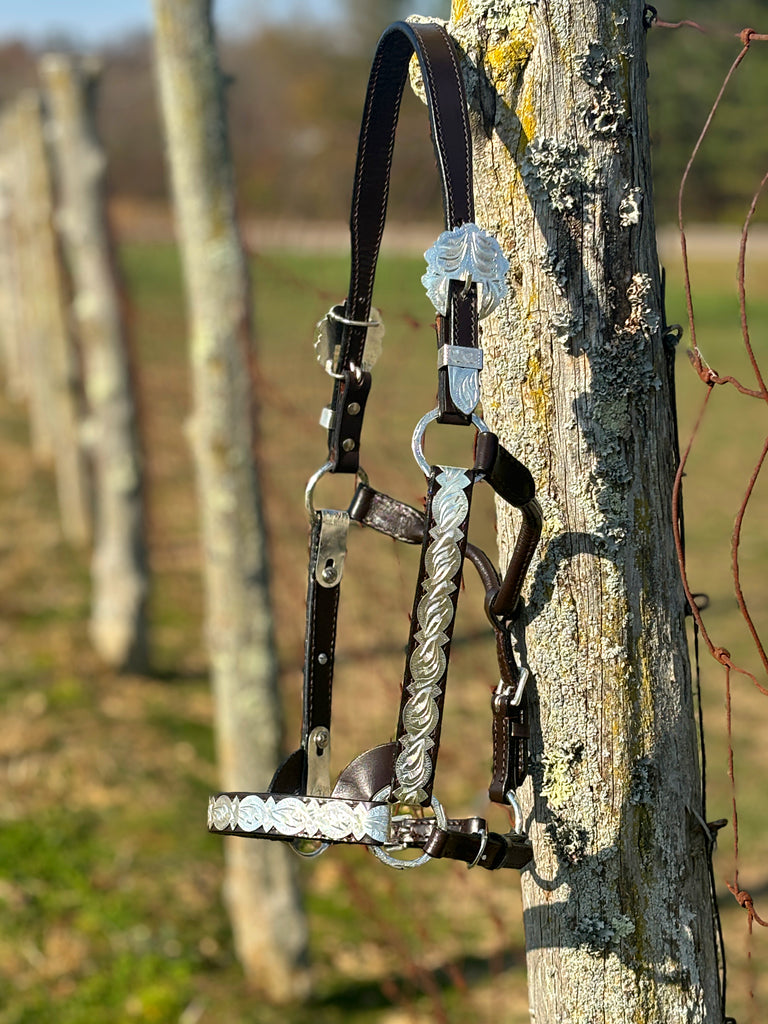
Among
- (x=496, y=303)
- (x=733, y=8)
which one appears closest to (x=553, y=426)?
(x=496, y=303)

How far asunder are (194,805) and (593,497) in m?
3.92

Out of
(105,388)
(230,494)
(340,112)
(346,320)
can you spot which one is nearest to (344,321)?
(346,320)

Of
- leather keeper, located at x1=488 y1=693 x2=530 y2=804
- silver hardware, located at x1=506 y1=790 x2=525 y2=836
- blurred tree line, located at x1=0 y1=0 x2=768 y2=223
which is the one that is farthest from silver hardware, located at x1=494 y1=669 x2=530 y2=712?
blurred tree line, located at x1=0 y1=0 x2=768 y2=223

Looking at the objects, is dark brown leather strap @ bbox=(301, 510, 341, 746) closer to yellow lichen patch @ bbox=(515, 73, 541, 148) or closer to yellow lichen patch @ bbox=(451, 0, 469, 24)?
yellow lichen patch @ bbox=(515, 73, 541, 148)

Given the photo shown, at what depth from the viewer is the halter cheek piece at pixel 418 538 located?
1224 mm

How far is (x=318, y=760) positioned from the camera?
1.52m

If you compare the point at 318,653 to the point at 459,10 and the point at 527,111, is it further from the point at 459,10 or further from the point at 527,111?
the point at 459,10

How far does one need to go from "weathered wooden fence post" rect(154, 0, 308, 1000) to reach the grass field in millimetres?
186

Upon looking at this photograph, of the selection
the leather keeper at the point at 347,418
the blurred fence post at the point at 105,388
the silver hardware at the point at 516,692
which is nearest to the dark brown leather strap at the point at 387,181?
the leather keeper at the point at 347,418

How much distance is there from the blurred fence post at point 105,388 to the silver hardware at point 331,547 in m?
5.02

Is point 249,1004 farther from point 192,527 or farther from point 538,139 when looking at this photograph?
point 192,527

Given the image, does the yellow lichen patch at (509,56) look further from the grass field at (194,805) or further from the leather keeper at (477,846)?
the leather keeper at (477,846)

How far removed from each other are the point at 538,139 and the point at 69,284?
7780mm

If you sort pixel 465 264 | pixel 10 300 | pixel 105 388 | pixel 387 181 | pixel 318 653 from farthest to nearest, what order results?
pixel 10 300, pixel 105 388, pixel 318 653, pixel 387 181, pixel 465 264
